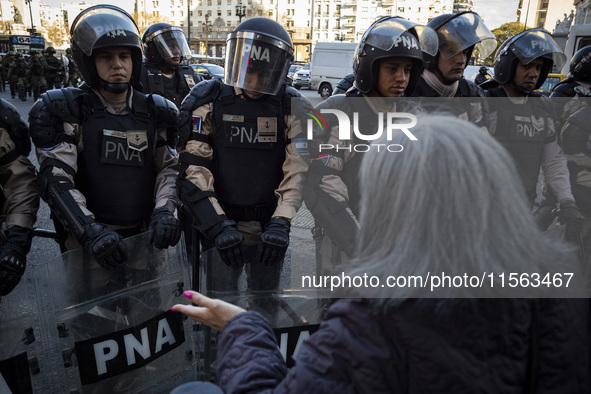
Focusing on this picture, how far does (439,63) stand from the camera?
288cm

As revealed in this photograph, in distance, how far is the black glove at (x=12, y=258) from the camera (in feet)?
6.35

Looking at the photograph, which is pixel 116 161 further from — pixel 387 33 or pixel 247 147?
pixel 387 33

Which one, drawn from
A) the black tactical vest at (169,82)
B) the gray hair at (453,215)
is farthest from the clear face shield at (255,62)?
the black tactical vest at (169,82)

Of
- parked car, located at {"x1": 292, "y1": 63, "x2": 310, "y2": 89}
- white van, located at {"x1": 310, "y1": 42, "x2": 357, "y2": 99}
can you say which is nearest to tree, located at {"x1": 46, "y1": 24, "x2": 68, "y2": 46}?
parked car, located at {"x1": 292, "y1": 63, "x2": 310, "y2": 89}

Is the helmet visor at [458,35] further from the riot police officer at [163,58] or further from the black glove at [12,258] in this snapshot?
the riot police officer at [163,58]

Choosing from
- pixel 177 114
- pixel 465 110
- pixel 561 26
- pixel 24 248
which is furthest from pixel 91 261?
pixel 561 26

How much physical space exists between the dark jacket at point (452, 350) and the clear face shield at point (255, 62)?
63.7 inches

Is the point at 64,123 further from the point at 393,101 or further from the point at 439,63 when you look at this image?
the point at 439,63

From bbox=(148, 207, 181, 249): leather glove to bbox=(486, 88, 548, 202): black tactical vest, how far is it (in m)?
2.09

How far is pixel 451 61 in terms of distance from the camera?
2.86 metres

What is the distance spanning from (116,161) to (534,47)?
9.13 feet

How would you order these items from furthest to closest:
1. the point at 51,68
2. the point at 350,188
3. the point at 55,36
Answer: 1. the point at 55,36
2. the point at 51,68
3. the point at 350,188

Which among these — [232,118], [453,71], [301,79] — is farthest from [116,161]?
[301,79]

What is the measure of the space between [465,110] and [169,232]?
6.40ft
